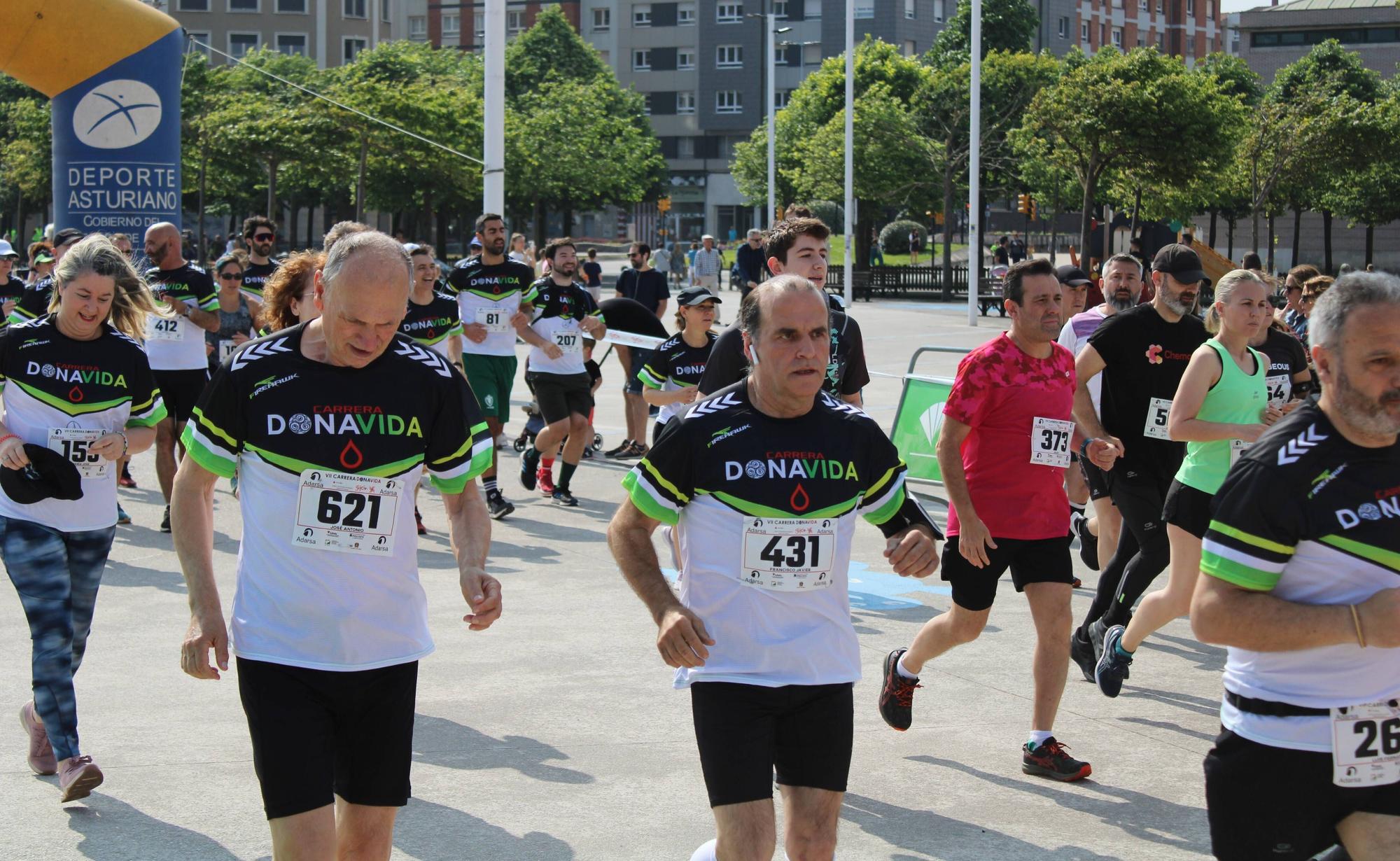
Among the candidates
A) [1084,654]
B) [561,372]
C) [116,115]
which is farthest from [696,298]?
[116,115]

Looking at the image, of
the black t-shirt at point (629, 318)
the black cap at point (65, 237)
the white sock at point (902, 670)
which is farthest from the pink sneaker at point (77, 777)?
the black t-shirt at point (629, 318)

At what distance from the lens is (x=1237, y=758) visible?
342 centimetres

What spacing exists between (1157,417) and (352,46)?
298 feet

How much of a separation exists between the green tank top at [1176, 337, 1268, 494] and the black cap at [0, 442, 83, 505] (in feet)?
14.5

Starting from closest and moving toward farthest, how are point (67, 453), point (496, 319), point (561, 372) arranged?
point (67, 453) < point (561, 372) < point (496, 319)

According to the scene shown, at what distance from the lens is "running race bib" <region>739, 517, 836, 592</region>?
3965mm

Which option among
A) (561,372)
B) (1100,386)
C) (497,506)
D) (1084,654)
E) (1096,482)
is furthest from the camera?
(561,372)

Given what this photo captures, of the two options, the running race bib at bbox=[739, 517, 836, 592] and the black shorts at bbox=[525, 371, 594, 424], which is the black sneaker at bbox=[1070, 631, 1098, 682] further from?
the black shorts at bbox=[525, 371, 594, 424]

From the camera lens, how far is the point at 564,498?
41.1ft

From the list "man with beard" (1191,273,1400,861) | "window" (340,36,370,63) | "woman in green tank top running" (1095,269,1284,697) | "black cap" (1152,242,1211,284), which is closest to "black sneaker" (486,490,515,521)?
"black cap" (1152,242,1211,284)

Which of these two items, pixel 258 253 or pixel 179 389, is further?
pixel 258 253

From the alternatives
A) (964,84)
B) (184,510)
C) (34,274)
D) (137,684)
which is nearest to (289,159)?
(964,84)

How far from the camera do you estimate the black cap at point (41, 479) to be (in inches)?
222

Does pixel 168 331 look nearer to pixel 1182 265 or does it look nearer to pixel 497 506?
pixel 497 506
